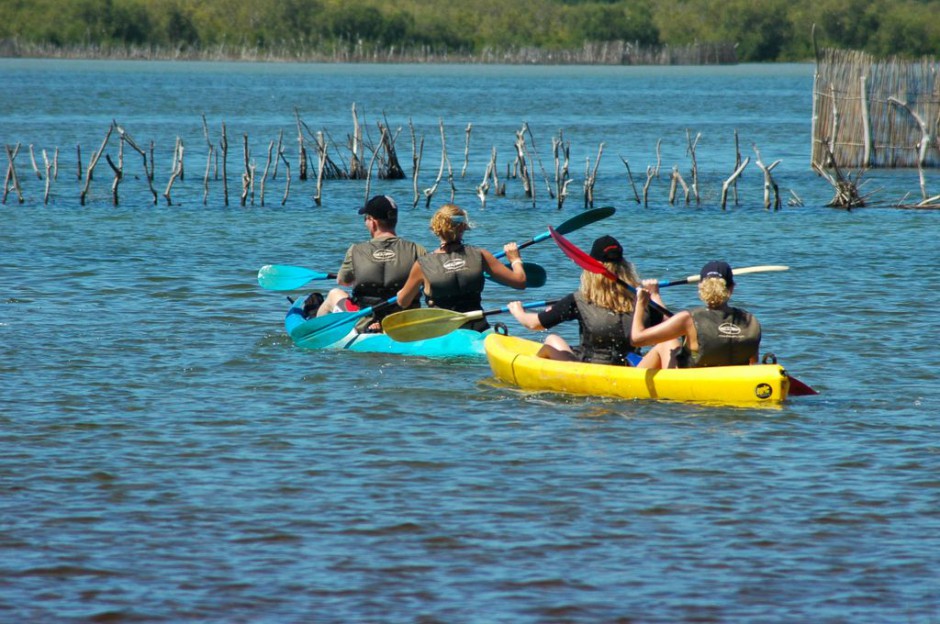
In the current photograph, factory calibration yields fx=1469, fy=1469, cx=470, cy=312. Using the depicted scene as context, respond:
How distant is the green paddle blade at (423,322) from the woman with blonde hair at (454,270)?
0.70 ft

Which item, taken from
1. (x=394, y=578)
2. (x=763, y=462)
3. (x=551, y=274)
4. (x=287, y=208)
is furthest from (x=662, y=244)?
(x=394, y=578)

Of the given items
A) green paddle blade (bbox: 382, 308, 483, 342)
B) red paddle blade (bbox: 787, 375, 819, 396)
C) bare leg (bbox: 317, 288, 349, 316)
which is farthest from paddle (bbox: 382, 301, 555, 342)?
red paddle blade (bbox: 787, 375, 819, 396)

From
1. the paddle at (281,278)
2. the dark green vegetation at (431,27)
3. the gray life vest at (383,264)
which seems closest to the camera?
the gray life vest at (383,264)

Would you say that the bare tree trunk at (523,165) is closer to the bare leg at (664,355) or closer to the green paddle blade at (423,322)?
the green paddle blade at (423,322)

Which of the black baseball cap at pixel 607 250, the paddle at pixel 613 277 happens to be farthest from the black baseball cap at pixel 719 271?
the black baseball cap at pixel 607 250

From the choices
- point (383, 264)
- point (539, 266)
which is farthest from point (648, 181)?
point (383, 264)

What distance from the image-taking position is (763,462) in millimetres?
8703

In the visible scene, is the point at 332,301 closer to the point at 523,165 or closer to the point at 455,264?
the point at 455,264

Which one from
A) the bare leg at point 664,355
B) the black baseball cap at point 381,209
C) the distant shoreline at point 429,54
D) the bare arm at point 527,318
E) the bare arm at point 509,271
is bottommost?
the distant shoreline at point 429,54

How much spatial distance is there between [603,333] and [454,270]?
1.92 meters

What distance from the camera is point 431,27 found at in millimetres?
108688

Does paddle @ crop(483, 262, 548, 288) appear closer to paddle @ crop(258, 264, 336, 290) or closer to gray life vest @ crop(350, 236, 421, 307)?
gray life vest @ crop(350, 236, 421, 307)

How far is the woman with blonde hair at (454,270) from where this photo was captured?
11.7 meters

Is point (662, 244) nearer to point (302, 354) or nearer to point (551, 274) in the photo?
point (551, 274)
